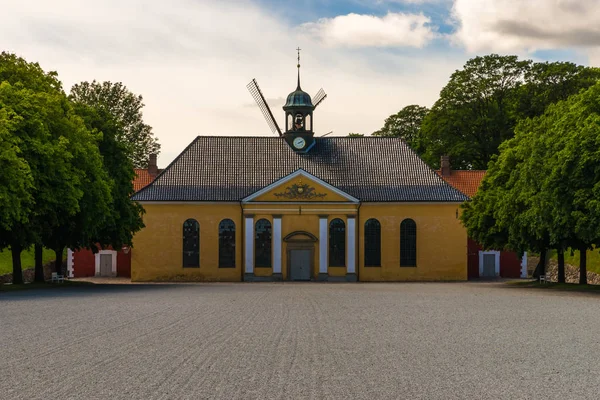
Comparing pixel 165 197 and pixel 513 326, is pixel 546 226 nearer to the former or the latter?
pixel 513 326

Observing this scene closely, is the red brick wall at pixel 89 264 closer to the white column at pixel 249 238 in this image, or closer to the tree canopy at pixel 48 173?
the white column at pixel 249 238

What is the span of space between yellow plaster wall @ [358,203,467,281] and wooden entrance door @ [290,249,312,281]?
3959 mm

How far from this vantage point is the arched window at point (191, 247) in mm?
66312

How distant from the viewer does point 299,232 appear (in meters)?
65.9

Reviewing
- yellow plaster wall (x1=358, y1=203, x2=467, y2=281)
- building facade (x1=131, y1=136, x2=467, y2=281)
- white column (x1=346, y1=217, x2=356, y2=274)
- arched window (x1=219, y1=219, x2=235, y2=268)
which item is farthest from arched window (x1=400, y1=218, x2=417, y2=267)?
arched window (x1=219, y1=219, x2=235, y2=268)

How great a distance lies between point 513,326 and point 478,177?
5503cm

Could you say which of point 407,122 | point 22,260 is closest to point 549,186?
point 22,260

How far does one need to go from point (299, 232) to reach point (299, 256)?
177 cm

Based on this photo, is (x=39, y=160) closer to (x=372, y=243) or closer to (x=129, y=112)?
(x=372, y=243)

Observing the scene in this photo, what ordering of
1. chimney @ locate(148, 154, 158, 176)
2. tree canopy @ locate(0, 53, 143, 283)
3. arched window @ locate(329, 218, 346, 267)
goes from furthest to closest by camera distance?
chimney @ locate(148, 154, 158, 176)
arched window @ locate(329, 218, 346, 267)
tree canopy @ locate(0, 53, 143, 283)

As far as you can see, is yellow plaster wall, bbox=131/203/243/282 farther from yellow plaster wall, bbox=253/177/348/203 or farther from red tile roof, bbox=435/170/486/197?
red tile roof, bbox=435/170/486/197

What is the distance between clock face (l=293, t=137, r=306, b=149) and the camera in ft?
235

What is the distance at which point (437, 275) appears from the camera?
218 feet

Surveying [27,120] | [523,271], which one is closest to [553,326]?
[27,120]
